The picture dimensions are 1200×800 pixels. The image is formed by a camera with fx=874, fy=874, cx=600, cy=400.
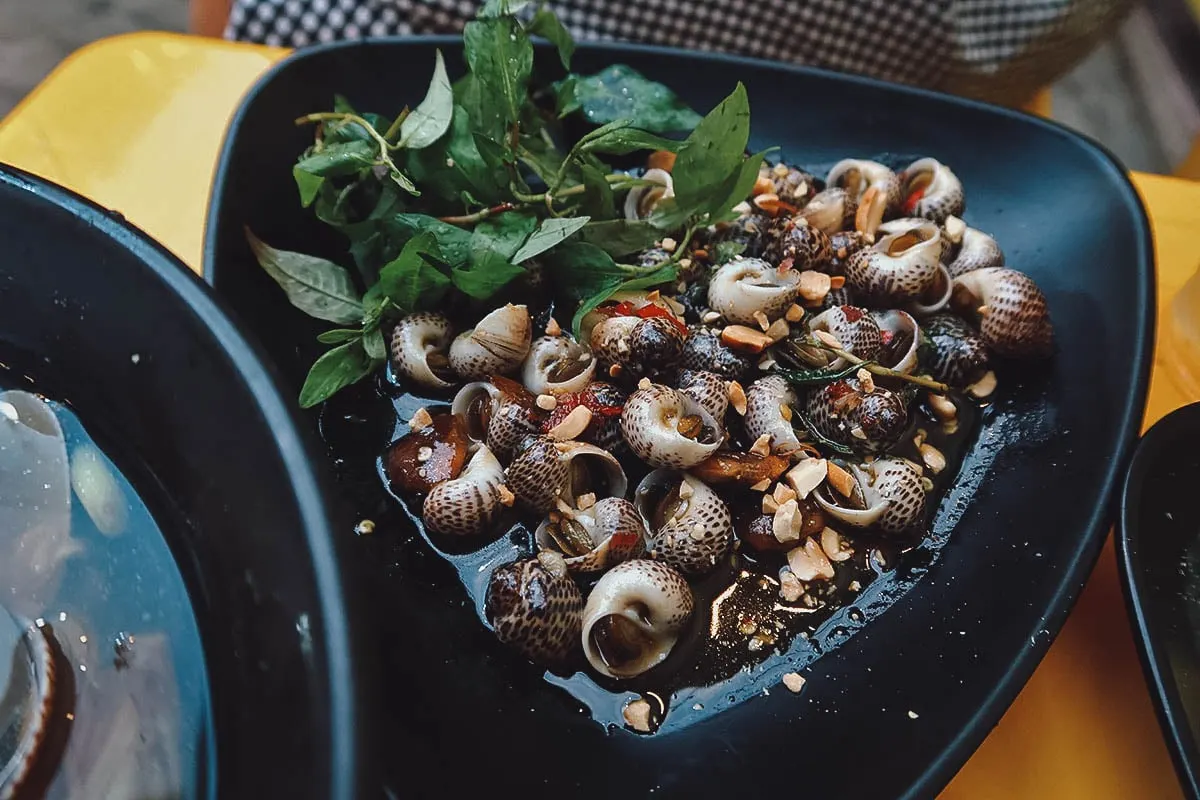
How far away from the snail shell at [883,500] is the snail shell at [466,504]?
25 cm

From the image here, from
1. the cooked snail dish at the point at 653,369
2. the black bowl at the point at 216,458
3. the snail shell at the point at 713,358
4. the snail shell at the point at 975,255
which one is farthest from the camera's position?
the snail shell at the point at 975,255

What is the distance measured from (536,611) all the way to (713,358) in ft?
0.89

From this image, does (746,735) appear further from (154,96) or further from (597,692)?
(154,96)

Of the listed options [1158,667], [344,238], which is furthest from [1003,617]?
[344,238]

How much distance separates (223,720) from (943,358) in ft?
2.05

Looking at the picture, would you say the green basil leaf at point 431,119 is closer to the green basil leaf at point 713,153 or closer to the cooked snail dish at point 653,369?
the cooked snail dish at point 653,369

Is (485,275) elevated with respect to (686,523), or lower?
elevated

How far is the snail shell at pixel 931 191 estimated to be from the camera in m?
0.87

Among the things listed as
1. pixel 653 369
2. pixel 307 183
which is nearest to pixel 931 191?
pixel 653 369

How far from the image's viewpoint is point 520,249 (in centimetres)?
73

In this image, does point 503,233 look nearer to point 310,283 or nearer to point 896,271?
point 310,283

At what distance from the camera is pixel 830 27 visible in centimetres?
126

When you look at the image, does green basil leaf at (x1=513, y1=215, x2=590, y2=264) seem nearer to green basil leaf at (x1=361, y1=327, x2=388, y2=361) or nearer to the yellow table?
green basil leaf at (x1=361, y1=327, x2=388, y2=361)

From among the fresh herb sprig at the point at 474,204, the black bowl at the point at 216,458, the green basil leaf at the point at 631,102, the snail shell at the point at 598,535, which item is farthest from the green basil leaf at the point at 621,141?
the black bowl at the point at 216,458
